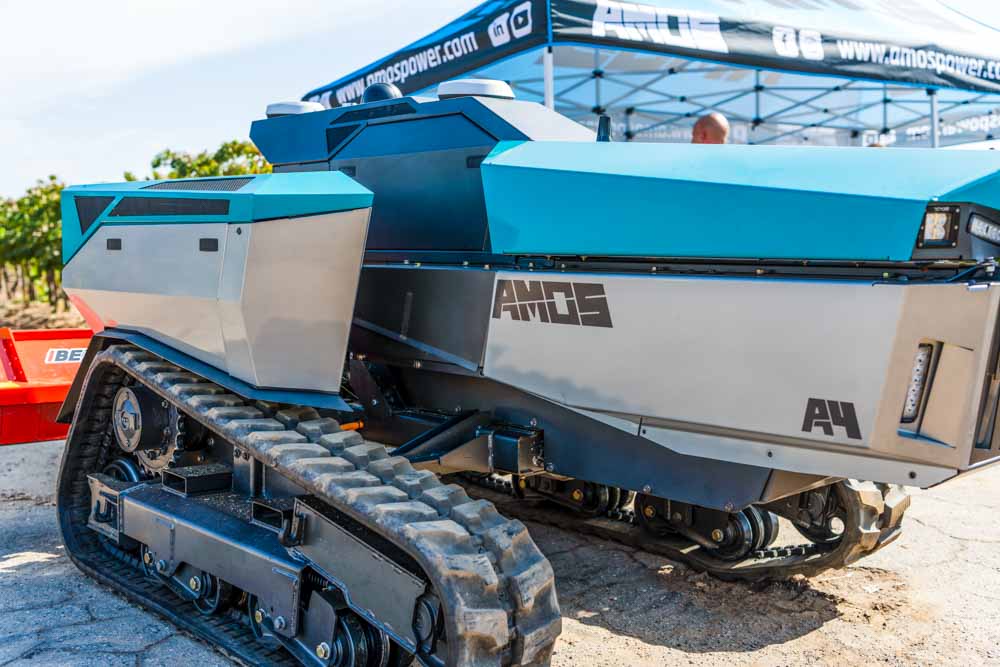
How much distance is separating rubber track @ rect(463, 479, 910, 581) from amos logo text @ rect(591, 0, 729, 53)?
167 inches

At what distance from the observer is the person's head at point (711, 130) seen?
407 centimetres

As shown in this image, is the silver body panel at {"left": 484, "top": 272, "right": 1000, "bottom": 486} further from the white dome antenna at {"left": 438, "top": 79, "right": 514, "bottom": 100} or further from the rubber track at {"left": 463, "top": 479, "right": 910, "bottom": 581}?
the rubber track at {"left": 463, "top": 479, "right": 910, "bottom": 581}

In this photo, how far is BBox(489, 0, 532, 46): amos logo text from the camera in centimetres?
730

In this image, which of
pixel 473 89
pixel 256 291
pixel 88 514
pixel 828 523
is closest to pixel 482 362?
pixel 256 291

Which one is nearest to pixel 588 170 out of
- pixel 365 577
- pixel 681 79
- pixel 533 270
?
pixel 533 270

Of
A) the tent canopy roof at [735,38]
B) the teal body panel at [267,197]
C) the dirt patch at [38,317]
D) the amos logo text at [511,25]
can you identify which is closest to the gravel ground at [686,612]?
the teal body panel at [267,197]

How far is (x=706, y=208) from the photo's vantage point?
295 centimetres

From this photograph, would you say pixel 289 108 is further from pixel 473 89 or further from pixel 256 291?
pixel 256 291

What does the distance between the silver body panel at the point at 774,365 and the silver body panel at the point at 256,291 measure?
0.70 m

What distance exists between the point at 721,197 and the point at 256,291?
5.14 ft

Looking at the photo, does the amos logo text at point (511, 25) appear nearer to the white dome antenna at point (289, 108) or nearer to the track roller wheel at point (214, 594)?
the white dome antenna at point (289, 108)

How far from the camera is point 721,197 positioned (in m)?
2.91

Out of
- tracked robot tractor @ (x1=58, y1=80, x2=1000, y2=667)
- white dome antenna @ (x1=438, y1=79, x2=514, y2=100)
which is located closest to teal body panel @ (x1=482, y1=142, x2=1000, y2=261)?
tracked robot tractor @ (x1=58, y1=80, x2=1000, y2=667)

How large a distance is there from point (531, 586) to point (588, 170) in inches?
52.6
